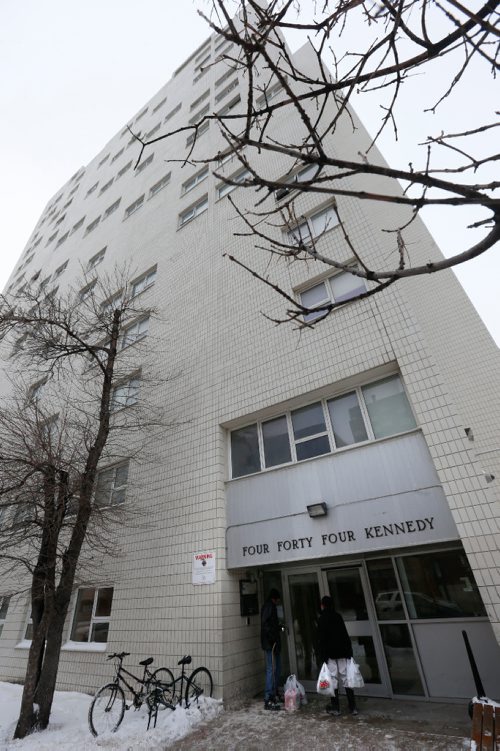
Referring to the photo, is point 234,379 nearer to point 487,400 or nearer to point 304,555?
point 304,555

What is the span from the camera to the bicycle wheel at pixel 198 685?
Answer: 596 centimetres

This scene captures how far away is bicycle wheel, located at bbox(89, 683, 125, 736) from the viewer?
5723 mm

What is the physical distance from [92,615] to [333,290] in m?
9.26

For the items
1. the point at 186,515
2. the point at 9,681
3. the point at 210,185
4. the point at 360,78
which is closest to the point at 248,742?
the point at 186,515

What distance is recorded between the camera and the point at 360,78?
205cm

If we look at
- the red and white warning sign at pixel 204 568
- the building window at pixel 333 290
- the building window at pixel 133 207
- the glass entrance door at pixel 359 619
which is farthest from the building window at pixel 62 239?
the glass entrance door at pixel 359 619

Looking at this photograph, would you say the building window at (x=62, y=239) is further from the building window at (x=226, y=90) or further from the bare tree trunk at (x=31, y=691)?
the bare tree trunk at (x=31, y=691)

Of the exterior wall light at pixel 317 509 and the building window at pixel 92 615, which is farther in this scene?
the building window at pixel 92 615

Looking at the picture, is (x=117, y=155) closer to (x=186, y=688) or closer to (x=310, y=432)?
(x=310, y=432)

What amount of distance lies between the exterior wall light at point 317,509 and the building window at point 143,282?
10.1 metres

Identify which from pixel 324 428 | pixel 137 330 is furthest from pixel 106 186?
pixel 324 428

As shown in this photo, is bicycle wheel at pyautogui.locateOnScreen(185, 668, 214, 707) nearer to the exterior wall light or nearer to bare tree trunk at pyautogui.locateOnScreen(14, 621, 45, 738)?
bare tree trunk at pyautogui.locateOnScreen(14, 621, 45, 738)

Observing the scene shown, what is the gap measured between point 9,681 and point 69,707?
4.00 metres

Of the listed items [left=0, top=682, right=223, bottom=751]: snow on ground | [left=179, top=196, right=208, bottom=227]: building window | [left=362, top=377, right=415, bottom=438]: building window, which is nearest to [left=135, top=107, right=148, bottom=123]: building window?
[left=179, top=196, right=208, bottom=227]: building window
